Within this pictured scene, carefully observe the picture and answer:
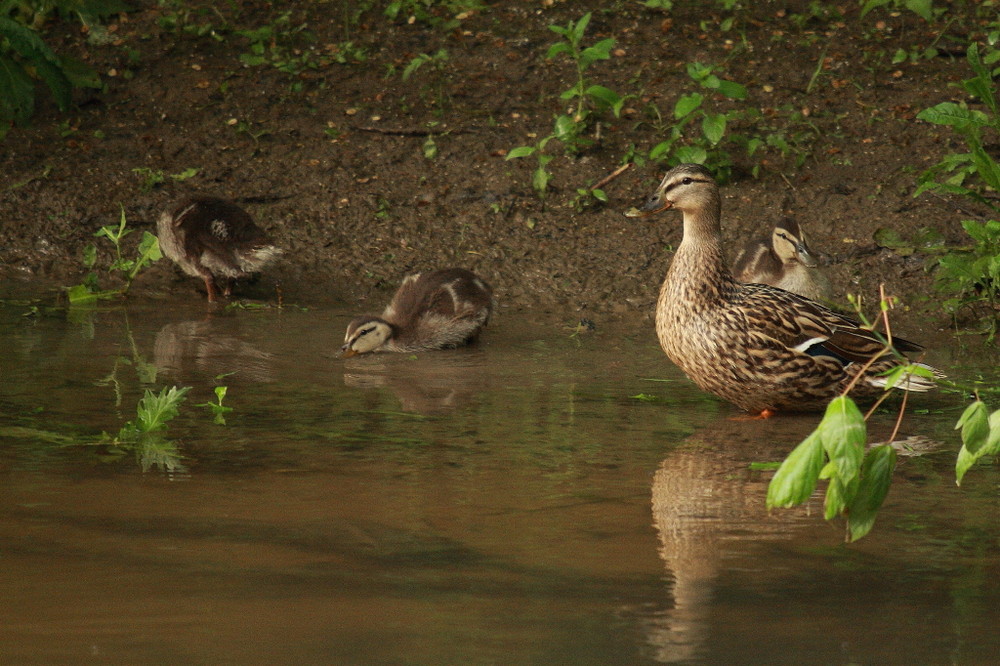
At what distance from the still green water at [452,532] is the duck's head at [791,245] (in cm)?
140

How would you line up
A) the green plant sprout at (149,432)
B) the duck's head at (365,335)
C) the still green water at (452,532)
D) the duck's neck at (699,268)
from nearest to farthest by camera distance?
the still green water at (452,532) < the green plant sprout at (149,432) < the duck's neck at (699,268) < the duck's head at (365,335)

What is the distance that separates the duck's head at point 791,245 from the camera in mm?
6957

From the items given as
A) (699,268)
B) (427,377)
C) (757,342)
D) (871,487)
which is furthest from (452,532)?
(427,377)

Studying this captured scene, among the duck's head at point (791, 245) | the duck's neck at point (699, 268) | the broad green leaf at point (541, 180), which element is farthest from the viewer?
the broad green leaf at point (541, 180)

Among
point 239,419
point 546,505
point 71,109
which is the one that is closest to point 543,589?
point 546,505

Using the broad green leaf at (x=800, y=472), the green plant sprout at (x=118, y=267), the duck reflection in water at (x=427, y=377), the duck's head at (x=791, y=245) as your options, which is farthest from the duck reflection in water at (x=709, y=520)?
the green plant sprout at (x=118, y=267)

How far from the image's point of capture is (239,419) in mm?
4969

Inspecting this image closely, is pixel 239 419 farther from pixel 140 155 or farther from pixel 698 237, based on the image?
pixel 140 155

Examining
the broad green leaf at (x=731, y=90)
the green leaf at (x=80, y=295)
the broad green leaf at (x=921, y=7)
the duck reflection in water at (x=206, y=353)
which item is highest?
the broad green leaf at (x=921, y=7)

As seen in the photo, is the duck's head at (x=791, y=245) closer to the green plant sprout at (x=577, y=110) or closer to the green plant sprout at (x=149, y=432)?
the green plant sprout at (x=577, y=110)

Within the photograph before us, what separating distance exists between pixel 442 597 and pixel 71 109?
6983 millimetres

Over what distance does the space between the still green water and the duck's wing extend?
1.06 ft

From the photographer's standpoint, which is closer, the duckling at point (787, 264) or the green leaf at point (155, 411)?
the green leaf at point (155, 411)

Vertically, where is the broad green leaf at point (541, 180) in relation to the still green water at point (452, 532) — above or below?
above
